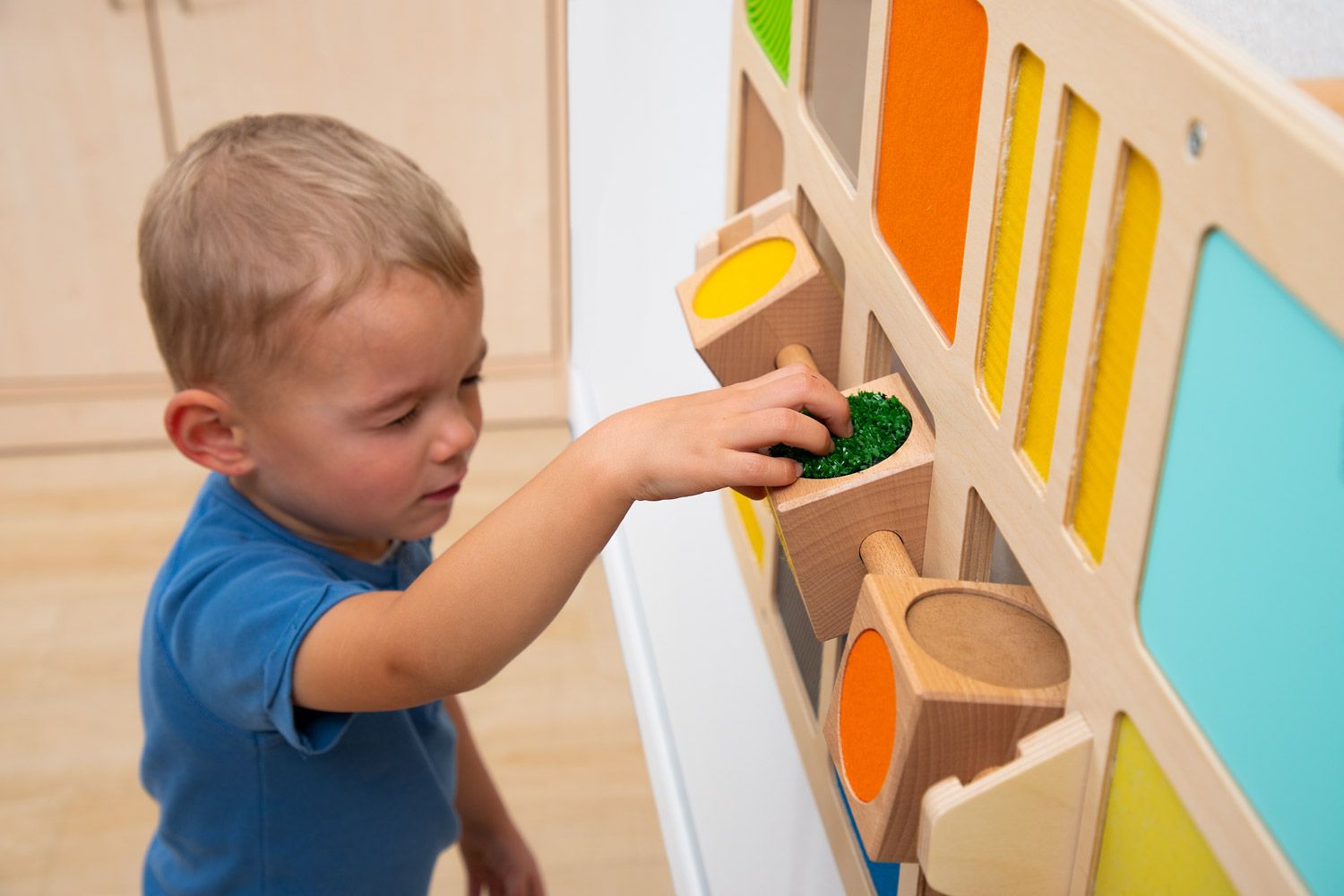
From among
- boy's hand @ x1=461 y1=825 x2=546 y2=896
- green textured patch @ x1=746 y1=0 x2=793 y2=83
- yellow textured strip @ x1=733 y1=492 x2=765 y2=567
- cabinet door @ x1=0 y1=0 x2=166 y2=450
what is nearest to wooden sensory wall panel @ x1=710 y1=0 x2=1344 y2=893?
green textured patch @ x1=746 y1=0 x2=793 y2=83

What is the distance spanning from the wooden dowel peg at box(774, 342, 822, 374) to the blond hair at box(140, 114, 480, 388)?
232 millimetres

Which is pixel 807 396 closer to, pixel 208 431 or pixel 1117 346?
pixel 1117 346

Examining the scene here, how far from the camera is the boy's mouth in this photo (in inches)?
29.2

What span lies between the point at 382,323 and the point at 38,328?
1.49 metres

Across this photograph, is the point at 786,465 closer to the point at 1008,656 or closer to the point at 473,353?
the point at 1008,656

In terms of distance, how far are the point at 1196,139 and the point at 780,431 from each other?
0.21m

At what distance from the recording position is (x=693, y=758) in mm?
1205

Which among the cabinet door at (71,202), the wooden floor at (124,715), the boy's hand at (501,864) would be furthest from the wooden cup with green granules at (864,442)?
the cabinet door at (71,202)

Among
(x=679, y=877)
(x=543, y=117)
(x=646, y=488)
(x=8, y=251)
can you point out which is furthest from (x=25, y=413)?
(x=646, y=488)

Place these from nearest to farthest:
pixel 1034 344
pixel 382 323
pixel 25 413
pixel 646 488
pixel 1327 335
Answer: pixel 1327 335 < pixel 1034 344 < pixel 646 488 < pixel 382 323 < pixel 25 413

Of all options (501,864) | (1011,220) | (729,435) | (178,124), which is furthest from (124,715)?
(1011,220)

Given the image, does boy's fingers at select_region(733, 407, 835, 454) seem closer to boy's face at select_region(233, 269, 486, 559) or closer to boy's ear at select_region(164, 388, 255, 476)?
boy's face at select_region(233, 269, 486, 559)

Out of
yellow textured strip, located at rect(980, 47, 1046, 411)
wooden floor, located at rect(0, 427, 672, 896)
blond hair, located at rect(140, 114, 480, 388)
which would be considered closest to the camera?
yellow textured strip, located at rect(980, 47, 1046, 411)

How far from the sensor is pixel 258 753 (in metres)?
0.79
